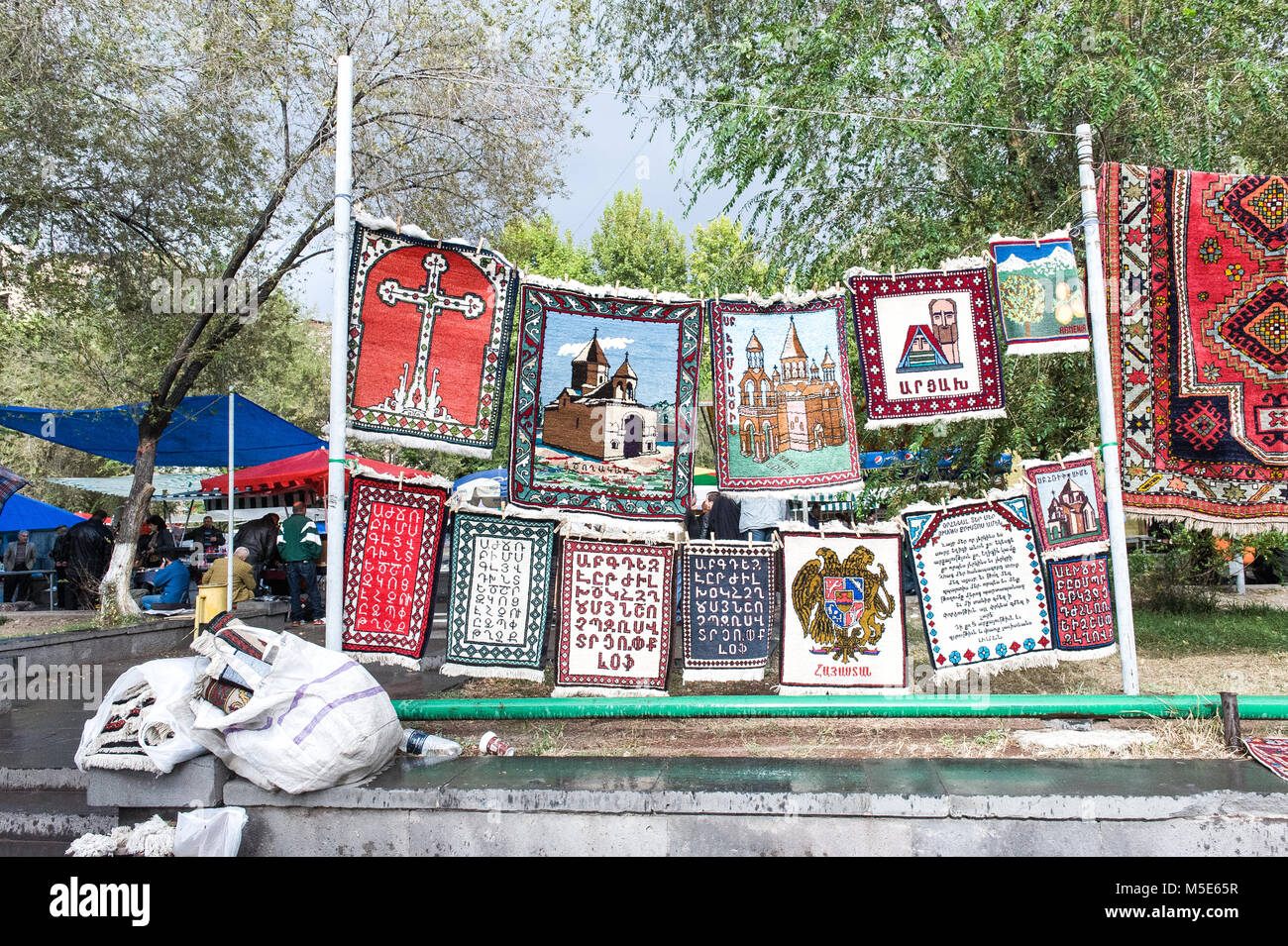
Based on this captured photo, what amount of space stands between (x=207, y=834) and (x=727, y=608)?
2960 mm

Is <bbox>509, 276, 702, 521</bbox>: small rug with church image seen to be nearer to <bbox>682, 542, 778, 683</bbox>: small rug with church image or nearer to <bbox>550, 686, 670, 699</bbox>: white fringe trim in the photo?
<bbox>682, 542, 778, 683</bbox>: small rug with church image

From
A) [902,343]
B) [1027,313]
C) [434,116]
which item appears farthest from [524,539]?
[434,116]

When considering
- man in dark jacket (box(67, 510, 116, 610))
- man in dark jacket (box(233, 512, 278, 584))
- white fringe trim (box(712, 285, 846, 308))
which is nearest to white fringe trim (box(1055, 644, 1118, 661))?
white fringe trim (box(712, 285, 846, 308))

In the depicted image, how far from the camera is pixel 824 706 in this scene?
4.49 meters

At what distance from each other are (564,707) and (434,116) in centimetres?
807

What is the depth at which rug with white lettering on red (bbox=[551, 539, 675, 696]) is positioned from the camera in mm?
4859

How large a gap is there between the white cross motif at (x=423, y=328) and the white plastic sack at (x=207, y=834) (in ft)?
7.62

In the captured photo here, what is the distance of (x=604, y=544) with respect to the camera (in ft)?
16.4

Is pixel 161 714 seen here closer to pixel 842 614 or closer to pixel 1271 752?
pixel 842 614

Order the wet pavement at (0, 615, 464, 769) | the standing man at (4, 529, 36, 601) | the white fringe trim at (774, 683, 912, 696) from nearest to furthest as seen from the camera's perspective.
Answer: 1. the wet pavement at (0, 615, 464, 769)
2. the white fringe trim at (774, 683, 912, 696)
3. the standing man at (4, 529, 36, 601)

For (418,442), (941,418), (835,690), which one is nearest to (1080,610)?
(941,418)

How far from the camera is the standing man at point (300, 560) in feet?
32.0

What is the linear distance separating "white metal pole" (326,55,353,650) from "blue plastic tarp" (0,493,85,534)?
547 inches

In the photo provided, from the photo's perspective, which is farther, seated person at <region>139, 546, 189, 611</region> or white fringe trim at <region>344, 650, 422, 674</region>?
seated person at <region>139, 546, 189, 611</region>
